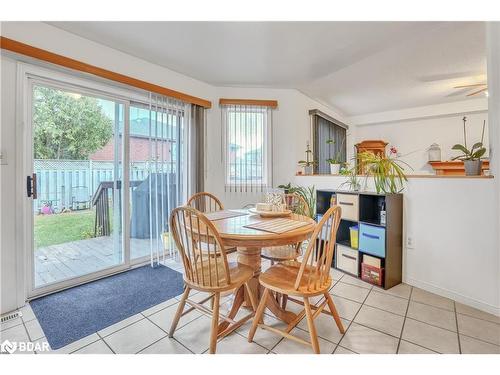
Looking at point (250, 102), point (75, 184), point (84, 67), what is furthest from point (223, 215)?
point (250, 102)

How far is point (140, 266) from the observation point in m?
2.99

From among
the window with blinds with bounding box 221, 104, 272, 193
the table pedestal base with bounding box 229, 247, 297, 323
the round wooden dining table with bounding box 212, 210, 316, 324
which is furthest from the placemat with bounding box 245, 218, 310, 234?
the window with blinds with bounding box 221, 104, 272, 193

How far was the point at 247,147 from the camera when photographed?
11.9 feet

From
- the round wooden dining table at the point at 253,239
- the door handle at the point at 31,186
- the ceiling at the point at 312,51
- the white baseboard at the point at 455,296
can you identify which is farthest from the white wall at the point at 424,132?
the door handle at the point at 31,186

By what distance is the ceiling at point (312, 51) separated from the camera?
7.20ft

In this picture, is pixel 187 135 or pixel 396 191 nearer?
pixel 396 191

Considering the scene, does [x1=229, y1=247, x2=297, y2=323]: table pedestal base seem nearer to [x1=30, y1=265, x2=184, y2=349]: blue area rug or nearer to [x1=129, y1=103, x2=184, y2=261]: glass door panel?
[x1=30, y1=265, x2=184, y2=349]: blue area rug

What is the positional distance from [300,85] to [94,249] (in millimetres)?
3416

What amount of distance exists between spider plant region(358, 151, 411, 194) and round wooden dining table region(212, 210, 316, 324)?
106 cm

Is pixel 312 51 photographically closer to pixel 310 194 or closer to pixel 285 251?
pixel 310 194

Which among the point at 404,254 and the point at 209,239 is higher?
the point at 209,239

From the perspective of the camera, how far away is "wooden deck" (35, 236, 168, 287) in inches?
91.8
